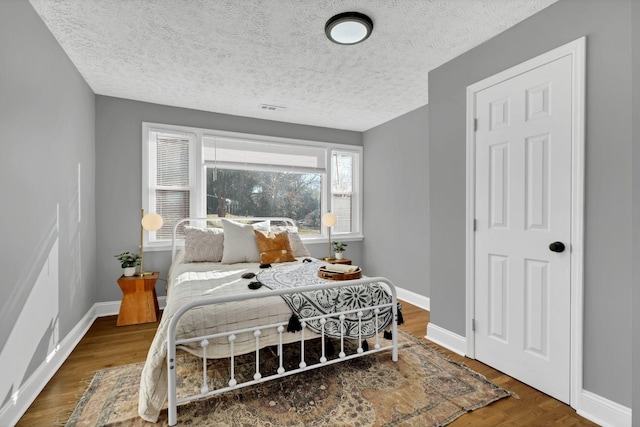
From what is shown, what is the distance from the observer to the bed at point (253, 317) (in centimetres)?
Result: 174

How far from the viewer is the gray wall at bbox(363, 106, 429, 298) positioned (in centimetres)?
393

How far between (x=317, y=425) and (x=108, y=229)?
3255 millimetres

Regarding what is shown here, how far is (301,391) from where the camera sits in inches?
80.6

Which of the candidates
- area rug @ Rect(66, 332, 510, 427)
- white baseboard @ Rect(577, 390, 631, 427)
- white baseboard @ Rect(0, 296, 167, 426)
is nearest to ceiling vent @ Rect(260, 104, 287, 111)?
area rug @ Rect(66, 332, 510, 427)

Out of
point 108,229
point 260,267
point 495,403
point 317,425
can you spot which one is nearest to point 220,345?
point 317,425

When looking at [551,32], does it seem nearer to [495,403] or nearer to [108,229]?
[495,403]

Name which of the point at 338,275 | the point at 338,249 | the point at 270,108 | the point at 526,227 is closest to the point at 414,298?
the point at 338,249

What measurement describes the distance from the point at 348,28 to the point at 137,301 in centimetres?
334

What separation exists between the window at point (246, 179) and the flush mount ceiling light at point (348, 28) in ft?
7.66

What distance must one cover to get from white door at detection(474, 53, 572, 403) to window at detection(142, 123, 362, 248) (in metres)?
2.70

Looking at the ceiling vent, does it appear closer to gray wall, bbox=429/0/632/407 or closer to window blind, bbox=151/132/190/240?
window blind, bbox=151/132/190/240

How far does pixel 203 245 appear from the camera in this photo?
338 centimetres

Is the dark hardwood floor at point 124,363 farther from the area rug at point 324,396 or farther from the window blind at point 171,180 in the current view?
the window blind at point 171,180

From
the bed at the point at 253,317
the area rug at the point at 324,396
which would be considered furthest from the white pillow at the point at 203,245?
the area rug at the point at 324,396
